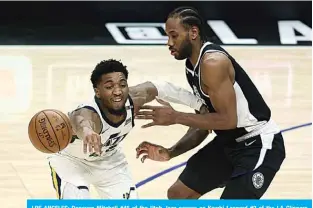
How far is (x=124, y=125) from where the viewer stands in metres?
5.41

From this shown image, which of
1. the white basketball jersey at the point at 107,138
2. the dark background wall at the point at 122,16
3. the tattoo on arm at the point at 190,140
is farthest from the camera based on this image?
the dark background wall at the point at 122,16

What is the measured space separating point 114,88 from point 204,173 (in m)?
0.92

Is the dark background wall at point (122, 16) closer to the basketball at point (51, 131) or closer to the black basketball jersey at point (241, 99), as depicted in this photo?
the black basketball jersey at point (241, 99)

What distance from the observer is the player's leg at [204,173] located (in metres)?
5.54

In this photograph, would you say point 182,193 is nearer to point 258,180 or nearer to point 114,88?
point 258,180

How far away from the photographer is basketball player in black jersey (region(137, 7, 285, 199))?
16.6ft

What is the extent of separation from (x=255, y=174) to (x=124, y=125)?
891mm

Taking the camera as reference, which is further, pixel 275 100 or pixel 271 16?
pixel 271 16

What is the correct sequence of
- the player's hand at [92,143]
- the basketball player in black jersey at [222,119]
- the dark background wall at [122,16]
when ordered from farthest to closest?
the dark background wall at [122,16], the basketball player in black jersey at [222,119], the player's hand at [92,143]

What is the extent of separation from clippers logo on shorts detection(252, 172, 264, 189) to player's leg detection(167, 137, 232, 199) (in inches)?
13.1

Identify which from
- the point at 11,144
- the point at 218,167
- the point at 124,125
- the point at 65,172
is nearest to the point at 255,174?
the point at 218,167

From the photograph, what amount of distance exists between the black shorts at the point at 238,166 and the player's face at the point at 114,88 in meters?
0.77

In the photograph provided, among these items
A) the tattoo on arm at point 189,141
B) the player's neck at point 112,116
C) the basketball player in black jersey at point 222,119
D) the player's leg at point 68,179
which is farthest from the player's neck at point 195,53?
the player's leg at point 68,179

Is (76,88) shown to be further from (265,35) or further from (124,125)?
(124,125)
